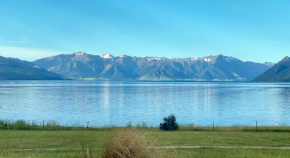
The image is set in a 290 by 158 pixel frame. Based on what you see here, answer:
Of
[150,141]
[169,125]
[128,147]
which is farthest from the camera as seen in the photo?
[169,125]

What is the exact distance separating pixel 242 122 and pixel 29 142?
4883 centimetres

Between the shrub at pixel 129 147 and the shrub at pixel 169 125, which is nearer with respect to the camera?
the shrub at pixel 129 147

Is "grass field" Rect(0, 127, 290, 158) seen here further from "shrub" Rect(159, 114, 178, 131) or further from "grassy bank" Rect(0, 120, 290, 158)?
"shrub" Rect(159, 114, 178, 131)

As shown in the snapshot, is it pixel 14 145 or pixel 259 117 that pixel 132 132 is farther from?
pixel 259 117

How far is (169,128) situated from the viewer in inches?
1432

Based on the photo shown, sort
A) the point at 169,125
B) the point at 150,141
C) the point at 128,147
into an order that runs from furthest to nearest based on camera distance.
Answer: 1. the point at 169,125
2. the point at 150,141
3. the point at 128,147

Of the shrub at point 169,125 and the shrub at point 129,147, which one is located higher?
the shrub at point 129,147

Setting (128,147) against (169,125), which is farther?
(169,125)

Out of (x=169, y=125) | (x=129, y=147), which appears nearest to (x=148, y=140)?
(x=129, y=147)

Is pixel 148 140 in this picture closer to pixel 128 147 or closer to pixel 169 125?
pixel 128 147

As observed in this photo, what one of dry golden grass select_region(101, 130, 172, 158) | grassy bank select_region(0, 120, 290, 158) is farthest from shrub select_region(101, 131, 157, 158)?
grassy bank select_region(0, 120, 290, 158)

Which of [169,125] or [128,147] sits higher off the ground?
[128,147]

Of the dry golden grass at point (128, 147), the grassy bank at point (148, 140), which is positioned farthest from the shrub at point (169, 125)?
the dry golden grass at point (128, 147)

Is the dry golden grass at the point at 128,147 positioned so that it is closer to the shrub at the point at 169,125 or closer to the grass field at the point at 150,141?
the grass field at the point at 150,141
